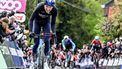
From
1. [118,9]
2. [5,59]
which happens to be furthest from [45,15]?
[118,9]

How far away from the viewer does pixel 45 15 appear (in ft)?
51.4

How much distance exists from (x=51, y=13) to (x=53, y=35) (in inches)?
23.8

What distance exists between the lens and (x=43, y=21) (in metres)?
15.8

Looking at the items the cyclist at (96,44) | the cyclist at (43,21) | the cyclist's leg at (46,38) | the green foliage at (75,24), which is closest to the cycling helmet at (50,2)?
the cyclist at (43,21)

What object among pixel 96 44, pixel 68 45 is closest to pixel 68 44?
pixel 68 45

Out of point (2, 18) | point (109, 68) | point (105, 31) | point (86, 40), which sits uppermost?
point (2, 18)

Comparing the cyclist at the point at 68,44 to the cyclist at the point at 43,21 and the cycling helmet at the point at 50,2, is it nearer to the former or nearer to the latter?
the cyclist at the point at 43,21

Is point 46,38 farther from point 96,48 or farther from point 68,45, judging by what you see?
point 96,48

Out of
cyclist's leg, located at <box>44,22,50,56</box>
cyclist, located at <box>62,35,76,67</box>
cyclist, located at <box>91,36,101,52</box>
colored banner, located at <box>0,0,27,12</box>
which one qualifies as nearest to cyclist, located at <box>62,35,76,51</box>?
cyclist, located at <box>62,35,76,67</box>

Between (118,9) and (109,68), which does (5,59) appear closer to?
(109,68)

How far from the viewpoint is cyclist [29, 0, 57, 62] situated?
1551cm

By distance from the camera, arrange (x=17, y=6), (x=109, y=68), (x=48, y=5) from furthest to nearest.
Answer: (x=109, y=68) < (x=17, y=6) < (x=48, y=5)

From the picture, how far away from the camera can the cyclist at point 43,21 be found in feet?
50.9

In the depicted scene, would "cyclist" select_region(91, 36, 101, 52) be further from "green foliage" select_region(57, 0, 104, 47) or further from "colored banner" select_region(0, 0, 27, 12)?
"green foliage" select_region(57, 0, 104, 47)
